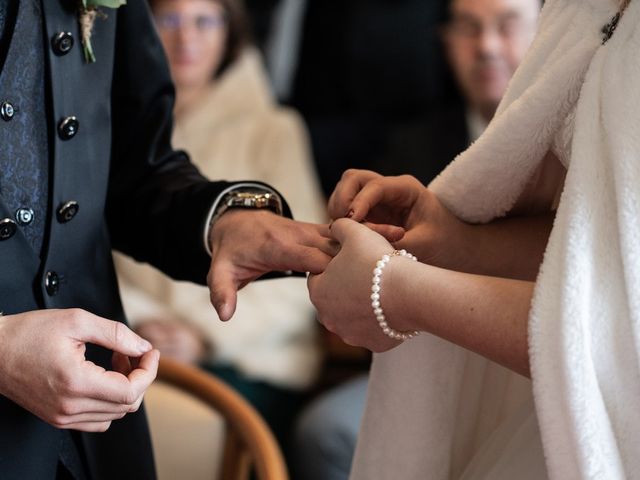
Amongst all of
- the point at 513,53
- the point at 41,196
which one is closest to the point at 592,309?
the point at 41,196

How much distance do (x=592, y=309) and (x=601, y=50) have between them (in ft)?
0.74

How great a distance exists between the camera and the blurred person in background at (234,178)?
2.27 metres

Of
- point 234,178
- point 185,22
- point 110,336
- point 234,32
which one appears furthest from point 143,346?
point 234,32

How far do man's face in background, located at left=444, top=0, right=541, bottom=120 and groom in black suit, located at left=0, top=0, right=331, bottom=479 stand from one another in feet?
4.25

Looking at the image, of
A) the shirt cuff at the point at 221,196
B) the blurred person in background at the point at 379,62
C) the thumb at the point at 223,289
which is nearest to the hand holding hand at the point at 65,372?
the thumb at the point at 223,289

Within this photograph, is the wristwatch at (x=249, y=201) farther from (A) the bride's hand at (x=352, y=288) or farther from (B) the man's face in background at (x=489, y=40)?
(B) the man's face in background at (x=489, y=40)

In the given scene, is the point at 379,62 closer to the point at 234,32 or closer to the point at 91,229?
the point at 234,32

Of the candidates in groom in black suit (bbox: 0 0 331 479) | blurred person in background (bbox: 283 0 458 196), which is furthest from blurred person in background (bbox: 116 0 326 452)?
groom in black suit (bbox: 0 0 331 479)

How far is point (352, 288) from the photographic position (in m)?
0.88

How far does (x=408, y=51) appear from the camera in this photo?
9.52ft

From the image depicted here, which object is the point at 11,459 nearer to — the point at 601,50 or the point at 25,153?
the point at 25,153

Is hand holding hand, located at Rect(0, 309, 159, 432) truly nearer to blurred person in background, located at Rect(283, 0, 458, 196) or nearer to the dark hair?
the dark hair

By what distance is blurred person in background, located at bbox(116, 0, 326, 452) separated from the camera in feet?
7.45

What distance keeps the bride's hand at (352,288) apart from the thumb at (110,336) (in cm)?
16
